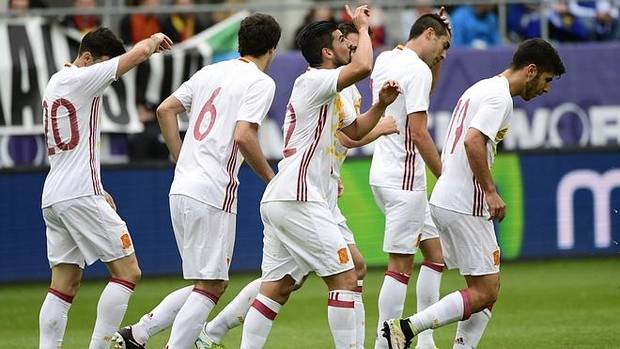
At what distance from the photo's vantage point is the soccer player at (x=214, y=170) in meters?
8.81

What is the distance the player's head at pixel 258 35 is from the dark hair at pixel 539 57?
1612 mm

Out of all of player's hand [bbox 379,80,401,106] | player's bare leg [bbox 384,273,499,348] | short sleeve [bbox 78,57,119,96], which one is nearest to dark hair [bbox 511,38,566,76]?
player's hand [bbox 379,80,401,106]

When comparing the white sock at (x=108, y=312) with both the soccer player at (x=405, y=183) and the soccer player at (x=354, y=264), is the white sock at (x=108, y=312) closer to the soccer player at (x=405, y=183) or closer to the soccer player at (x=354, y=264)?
the soccer player at (x=354, y=264)

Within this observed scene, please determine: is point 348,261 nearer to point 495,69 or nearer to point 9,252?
point 9,252

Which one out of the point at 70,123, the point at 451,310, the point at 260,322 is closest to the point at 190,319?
the point at 260,322

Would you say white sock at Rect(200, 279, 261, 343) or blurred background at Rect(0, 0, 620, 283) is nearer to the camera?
white sock at Rect(200, 279, 261, 343)

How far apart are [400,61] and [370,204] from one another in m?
5.15

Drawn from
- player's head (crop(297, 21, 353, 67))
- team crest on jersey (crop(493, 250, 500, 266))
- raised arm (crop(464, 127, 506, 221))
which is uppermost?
player's head (crop(297, 21, 353, 67))

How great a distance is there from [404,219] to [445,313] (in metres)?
1.24

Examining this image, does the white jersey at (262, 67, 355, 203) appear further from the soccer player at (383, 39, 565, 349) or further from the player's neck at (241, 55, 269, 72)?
the soccer player at (383, 39, 565, 349)

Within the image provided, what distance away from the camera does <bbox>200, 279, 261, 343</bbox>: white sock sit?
9680 mm

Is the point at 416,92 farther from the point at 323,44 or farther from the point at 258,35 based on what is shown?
the point at 258,35

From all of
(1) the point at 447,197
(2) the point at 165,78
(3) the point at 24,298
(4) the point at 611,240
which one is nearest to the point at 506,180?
(4) the point at 611,240

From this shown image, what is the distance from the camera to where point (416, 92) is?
9812 mm
